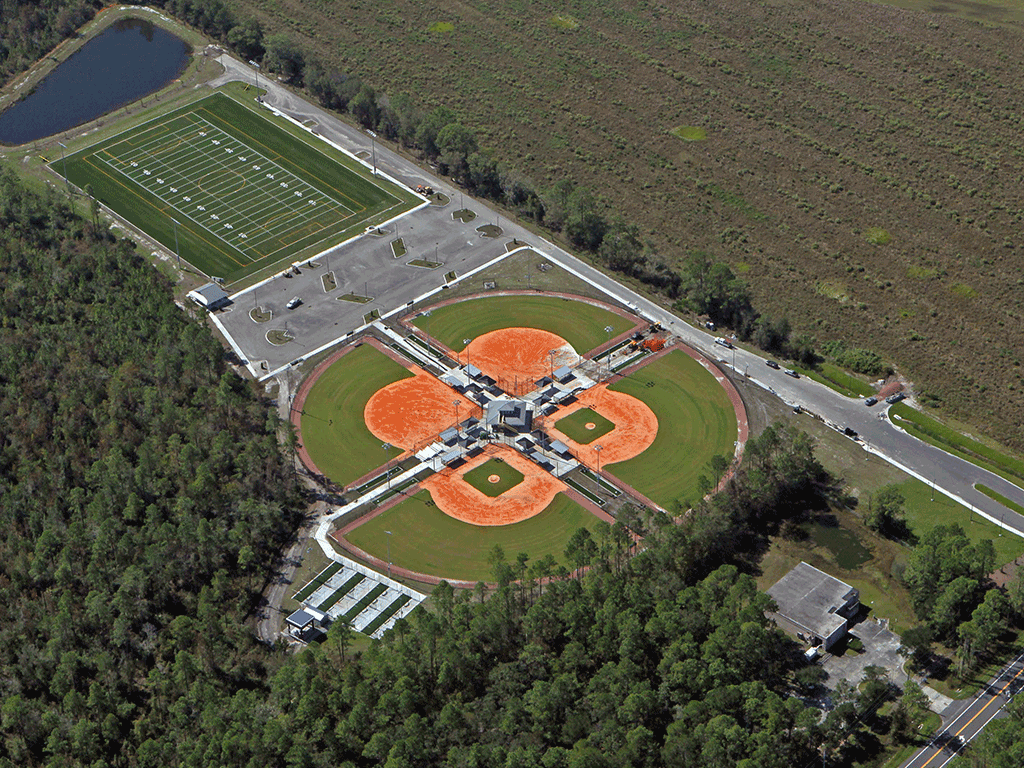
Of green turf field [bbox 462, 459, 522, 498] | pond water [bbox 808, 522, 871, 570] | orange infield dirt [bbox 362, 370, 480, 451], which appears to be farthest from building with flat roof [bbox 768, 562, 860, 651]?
orange infield dirt [bbox 362, 370, 480, 451]

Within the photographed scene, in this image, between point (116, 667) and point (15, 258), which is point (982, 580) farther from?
point (15, 258)

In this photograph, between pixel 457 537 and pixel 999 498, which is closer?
pixel 457 537

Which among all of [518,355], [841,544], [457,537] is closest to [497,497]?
[457,537]

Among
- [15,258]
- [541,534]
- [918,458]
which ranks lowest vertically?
[15,258]

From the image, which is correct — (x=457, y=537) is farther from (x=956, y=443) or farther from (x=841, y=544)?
(x=956, y=443)

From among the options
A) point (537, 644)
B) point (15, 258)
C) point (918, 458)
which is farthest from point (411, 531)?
point (15, 258)

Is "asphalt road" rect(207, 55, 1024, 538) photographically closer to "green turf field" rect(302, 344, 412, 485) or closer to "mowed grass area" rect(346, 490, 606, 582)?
"green turf field" rect(302, 344, 412, 485)
